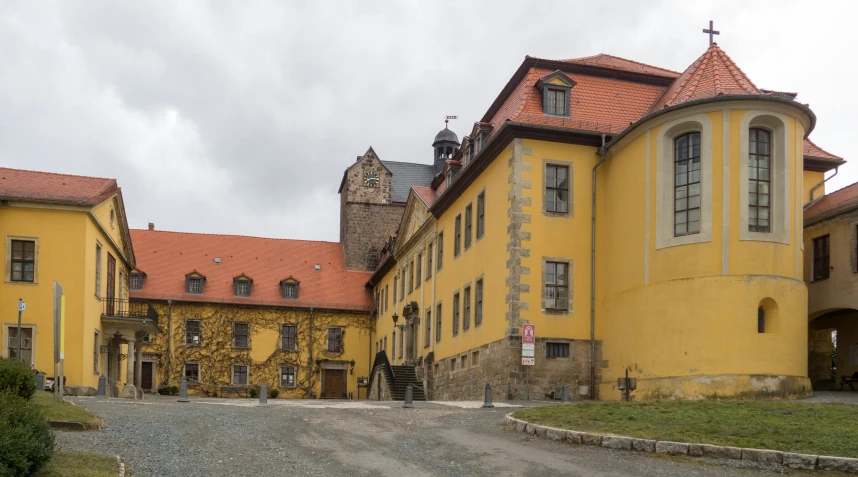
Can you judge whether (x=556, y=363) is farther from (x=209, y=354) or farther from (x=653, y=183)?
(x=209, y=354)

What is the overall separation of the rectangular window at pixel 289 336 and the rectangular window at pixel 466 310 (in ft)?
73.5

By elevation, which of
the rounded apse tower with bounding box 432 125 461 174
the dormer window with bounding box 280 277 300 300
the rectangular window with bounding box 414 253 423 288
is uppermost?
the rounded apse tower with bounding box 432 125 461 174

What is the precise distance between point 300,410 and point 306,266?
37.1m

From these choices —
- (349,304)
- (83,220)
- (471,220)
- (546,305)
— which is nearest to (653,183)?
(546,305)

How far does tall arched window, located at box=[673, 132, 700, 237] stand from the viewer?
25.7 meters

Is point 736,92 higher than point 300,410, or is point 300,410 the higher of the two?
point 736,92

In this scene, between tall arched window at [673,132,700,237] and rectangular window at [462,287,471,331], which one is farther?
rectangular window at [462,287,471,331]

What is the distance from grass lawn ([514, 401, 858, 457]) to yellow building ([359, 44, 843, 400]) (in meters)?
5.36

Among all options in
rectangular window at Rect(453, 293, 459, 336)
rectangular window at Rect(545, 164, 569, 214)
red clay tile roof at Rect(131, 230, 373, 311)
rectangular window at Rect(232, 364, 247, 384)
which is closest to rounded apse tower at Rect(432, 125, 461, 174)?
red clay tile roof at Rect(131, 230, 373, 311)

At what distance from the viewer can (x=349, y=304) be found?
57.2 meters

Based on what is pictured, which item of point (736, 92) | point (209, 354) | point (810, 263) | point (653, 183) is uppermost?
point (736, 92)

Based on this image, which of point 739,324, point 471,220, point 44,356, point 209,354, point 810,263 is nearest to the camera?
point 739,324

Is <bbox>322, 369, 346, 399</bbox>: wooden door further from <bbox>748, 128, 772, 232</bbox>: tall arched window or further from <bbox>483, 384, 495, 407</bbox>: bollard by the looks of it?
<bbox>748, 128, 772, 232</bbox>: tall arched window

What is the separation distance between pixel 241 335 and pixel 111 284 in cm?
1696
